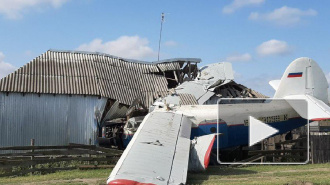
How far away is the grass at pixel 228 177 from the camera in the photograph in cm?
1272

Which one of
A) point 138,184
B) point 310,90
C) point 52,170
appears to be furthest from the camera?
point 310,90

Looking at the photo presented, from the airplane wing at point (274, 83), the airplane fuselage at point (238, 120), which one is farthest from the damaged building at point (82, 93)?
the airplane wing at point (274, 83)

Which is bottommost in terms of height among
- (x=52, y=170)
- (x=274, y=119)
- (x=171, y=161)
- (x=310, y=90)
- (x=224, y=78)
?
(x=52, y=170)

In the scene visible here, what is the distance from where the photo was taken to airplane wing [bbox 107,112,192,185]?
9453 mm

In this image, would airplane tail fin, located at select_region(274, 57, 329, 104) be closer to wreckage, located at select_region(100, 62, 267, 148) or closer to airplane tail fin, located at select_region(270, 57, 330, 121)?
airplane tail fin, located at select_region(270, 57, 330, 121)

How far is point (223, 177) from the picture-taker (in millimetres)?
13953

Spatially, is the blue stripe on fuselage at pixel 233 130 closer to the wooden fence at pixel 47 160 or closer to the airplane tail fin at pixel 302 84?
the airplane tail fin at pixel 302 84

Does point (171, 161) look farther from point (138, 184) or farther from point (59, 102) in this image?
point (59, 102)

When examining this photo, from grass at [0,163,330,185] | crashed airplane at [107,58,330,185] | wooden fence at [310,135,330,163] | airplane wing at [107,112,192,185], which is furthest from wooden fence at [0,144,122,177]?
wooden fence at [310,135,330,163]

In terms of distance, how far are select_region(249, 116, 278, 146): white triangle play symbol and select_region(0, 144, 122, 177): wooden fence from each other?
6.74 metres

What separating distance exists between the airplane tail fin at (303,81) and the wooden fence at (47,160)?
9989 millimetres

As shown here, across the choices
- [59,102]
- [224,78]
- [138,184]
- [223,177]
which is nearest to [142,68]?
[224,78]

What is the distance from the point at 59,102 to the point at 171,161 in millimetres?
13355

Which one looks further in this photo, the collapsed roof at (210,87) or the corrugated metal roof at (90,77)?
the collapsed roof at (210,87)
